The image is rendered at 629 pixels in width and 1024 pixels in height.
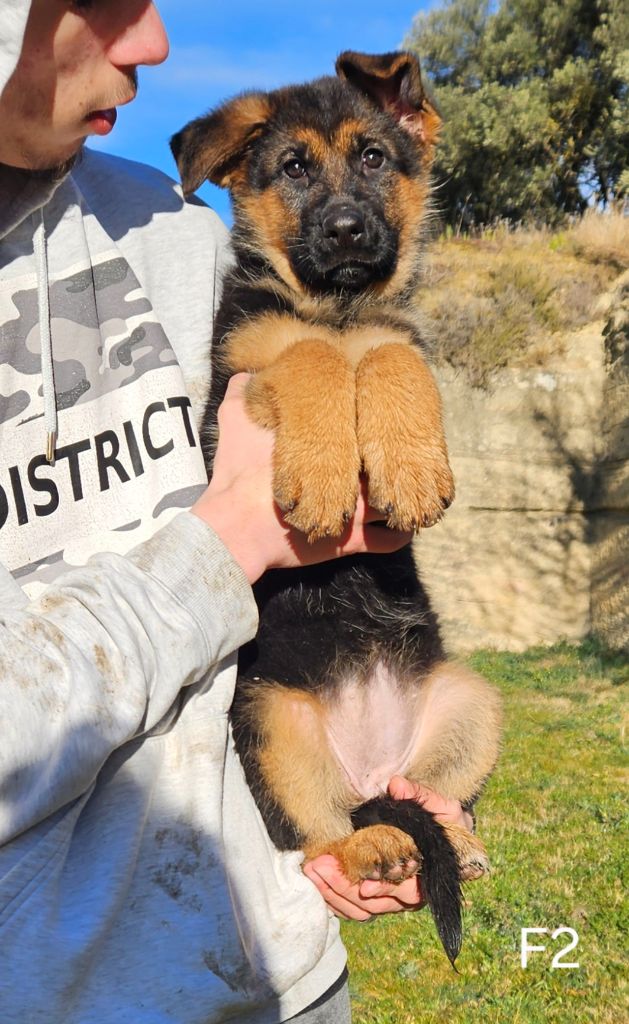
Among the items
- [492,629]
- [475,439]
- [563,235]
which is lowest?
[492,629]

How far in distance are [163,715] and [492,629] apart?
960cm

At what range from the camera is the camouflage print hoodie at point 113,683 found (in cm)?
124

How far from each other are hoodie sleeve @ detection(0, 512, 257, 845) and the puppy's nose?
1.42m

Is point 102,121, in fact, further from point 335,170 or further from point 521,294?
point 521,294

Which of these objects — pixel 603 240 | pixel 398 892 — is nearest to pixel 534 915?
pixel 398 892

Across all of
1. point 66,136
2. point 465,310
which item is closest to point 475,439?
point 465,310

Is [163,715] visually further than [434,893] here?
No

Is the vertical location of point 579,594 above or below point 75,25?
below

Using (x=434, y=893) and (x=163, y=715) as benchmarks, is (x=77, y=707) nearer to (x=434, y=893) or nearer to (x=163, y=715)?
(x=163, y=715)

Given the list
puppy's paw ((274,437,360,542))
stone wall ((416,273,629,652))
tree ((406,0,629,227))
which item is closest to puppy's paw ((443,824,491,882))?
puppy's paw ((274,437,360,542))

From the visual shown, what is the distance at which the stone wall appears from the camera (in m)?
10.1

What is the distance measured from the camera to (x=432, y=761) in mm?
2279

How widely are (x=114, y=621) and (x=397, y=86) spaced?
2.38m

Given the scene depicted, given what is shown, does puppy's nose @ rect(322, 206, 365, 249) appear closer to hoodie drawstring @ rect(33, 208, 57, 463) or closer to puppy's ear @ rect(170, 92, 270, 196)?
puppy's ear @ rect(170, 92, 270, 196)
